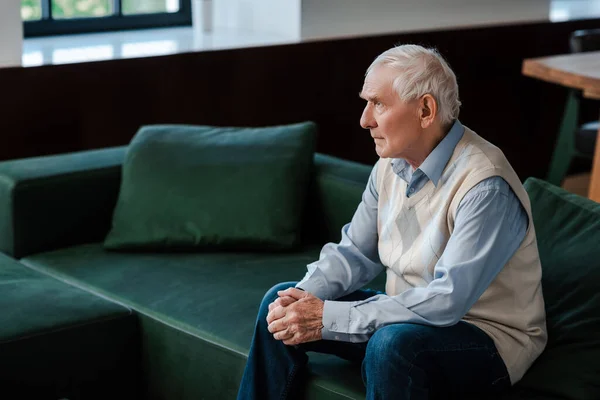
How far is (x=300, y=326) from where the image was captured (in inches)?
84.4

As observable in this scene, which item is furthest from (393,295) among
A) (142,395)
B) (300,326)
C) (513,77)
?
(513,77)

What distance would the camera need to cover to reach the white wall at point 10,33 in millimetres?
3641

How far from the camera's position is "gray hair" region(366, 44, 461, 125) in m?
2.10

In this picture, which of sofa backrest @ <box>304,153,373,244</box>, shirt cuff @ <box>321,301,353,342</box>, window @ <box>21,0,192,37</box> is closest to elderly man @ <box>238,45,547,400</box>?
shirt cuff @ <box>321,301,353,342</box>

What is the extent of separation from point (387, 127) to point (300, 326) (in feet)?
1.50

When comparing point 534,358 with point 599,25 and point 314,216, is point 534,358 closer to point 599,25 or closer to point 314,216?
point 314,216

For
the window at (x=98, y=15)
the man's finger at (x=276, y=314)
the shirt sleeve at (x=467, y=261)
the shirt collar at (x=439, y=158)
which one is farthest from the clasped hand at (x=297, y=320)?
the window at (x=98, y=15)

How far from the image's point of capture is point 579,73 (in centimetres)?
379

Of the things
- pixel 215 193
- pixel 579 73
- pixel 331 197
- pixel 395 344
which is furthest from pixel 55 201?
pixel 579 73

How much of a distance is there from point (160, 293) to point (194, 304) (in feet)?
0.43

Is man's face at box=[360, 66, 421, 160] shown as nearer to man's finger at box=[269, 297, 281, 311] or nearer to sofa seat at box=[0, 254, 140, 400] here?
man's finger at box=[269, 297, 281, 311]

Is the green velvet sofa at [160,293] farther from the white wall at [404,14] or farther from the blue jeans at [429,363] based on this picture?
the white wall at [404,14]

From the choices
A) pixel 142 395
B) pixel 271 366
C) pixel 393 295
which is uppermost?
pixel 393 295

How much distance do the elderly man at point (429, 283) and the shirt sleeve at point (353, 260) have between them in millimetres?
23
